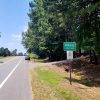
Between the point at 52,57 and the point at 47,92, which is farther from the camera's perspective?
the point at 52,57

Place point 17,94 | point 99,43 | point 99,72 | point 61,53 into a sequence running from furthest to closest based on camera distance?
1. point 61,53
2. point 99,72
3. point 99,43
4. point 17,94

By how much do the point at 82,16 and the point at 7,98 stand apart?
48.2 ft

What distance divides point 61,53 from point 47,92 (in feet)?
134

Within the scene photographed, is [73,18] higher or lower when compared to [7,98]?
higher

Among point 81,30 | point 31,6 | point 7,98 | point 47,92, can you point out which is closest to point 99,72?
point 81,30

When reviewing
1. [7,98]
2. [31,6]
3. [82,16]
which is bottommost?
[7,98]

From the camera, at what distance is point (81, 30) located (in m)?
27.1

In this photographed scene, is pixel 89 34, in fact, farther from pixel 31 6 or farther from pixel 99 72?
pixel 31 6

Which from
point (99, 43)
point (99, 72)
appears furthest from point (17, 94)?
point (99, 72)

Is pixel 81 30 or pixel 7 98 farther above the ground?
pixel 81 30

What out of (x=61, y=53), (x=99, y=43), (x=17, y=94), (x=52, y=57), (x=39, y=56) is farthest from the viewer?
(x=39, y=56)

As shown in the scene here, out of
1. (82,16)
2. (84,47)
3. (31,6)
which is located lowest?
(84,47)

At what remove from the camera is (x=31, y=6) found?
6844cm

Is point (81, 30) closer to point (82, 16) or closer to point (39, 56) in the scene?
point (82, 16)
